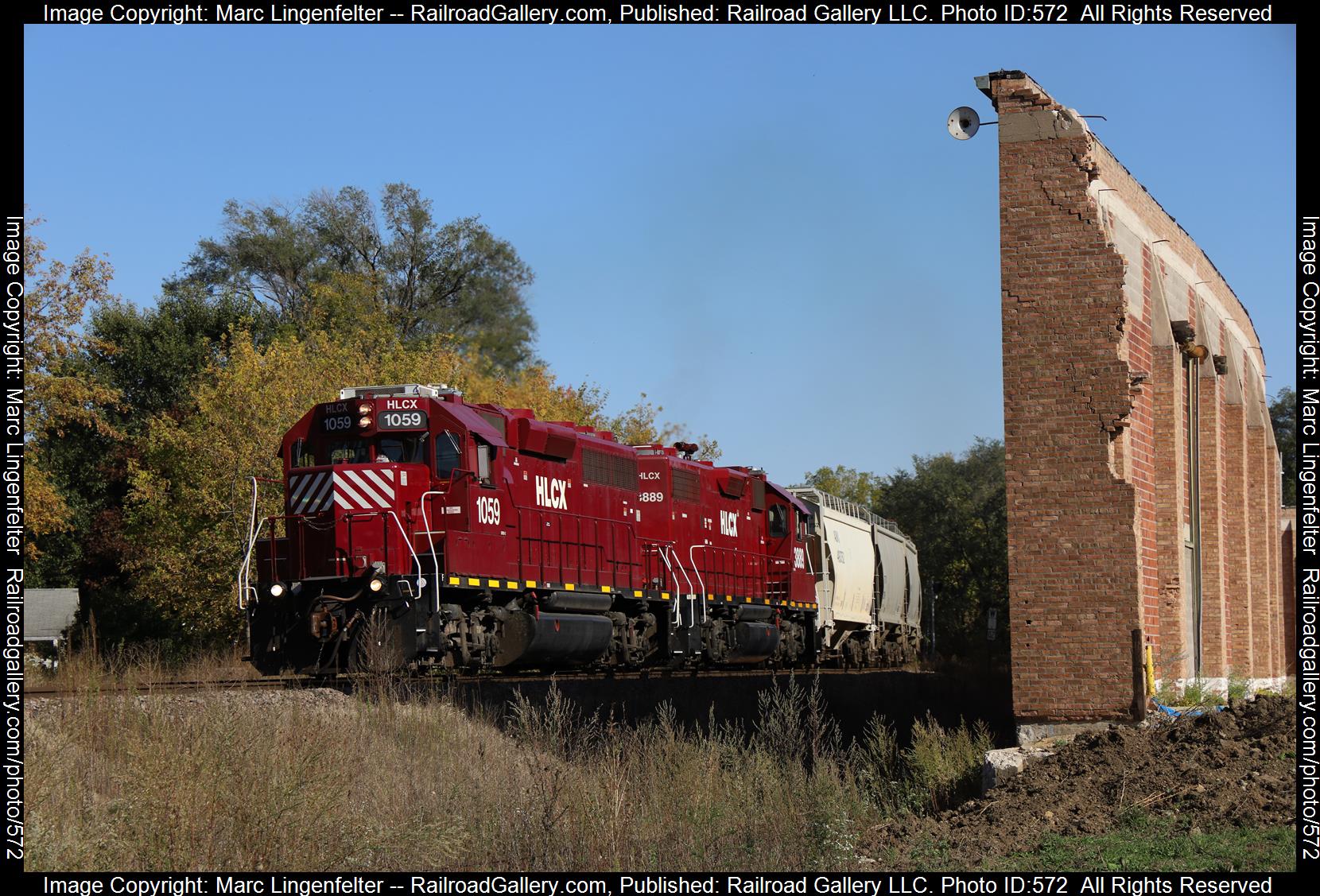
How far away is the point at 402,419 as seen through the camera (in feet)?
60.3

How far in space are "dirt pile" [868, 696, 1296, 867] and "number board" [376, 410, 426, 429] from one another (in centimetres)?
856

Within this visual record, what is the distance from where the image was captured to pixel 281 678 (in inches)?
663

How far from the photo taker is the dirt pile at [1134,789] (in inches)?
453

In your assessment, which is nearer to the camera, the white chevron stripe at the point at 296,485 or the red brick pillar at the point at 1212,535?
the white chevron stripe at the point at 296,485

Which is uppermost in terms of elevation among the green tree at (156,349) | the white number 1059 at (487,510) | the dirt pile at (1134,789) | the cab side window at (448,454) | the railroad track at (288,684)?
the green tree at (156,349)

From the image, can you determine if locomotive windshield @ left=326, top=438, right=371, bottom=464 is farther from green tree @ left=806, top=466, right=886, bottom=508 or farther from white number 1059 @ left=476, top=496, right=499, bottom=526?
green tree @ left=806, top=466, right=886, bottom=508

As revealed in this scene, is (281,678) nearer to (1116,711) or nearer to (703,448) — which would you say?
(1116,711)

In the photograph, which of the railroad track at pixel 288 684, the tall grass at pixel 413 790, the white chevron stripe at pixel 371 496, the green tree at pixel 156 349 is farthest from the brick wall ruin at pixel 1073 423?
the green tree at pixel 156 349

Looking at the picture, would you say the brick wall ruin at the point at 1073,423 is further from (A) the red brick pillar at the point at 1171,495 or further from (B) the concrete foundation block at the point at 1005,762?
(B) the concrete foundation block at the point at 1005,762

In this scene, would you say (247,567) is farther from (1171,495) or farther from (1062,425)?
(1171,495)

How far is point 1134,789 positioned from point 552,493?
995cm

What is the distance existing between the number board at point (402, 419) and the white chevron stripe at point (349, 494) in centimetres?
92
